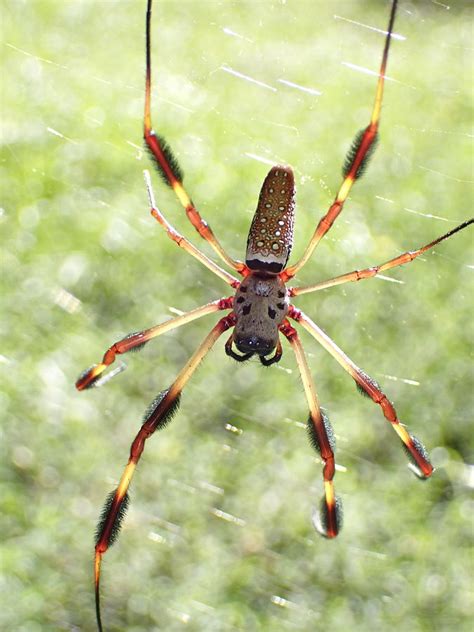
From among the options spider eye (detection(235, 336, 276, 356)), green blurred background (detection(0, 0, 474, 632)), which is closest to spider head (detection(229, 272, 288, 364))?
spider eye (detection(235, 336, 276, 356))

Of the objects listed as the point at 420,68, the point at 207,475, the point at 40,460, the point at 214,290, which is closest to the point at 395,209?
the point at 214,290

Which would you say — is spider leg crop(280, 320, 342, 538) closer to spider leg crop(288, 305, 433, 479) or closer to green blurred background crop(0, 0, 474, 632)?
spider leg crop(288, 305, 433, 479)

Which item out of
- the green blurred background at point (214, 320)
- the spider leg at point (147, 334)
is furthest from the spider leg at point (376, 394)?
the green blurred background at point (214, 320)

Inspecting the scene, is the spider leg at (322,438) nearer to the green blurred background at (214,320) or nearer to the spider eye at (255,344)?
the spider eye at (255,344)

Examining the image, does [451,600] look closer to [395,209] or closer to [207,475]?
[207,475]

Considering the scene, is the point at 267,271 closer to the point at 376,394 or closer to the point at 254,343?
the point at 254,343

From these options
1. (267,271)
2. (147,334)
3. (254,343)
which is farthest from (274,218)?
(147,334)
